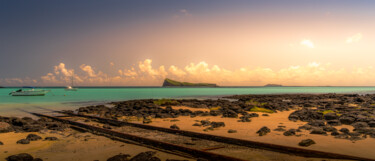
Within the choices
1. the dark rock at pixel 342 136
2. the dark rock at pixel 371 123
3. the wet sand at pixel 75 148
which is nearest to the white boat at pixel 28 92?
the wet sand at pixel 75 148

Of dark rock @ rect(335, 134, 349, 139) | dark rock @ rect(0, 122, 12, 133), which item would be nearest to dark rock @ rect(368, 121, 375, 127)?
dark rock @ rect(335, 134, 349, 139)

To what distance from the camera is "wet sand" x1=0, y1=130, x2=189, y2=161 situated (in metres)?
6.93

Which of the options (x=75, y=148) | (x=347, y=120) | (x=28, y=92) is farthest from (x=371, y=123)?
(x=28, y=92)

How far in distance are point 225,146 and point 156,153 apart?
91.6 inches

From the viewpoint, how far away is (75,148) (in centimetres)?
791

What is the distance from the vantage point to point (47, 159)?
6746 millimetres

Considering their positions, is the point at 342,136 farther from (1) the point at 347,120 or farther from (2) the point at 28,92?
(2) the point at 28,92

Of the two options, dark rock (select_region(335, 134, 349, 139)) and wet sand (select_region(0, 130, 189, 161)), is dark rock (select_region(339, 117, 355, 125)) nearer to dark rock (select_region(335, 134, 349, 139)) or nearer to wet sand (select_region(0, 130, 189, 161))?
dark rock (select_region(335, 134, 349, 139))

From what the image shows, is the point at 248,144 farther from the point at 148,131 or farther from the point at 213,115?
the point at 213,115

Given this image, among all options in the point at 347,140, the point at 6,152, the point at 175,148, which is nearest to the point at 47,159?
the point at 6,152

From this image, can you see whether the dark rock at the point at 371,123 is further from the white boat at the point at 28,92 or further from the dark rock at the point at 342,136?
the white boat at the point at 28,92

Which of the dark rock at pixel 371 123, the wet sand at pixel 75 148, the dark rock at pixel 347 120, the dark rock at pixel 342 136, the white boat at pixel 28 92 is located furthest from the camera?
the white boat at pixel 28 92

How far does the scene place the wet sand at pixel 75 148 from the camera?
693 centimetres

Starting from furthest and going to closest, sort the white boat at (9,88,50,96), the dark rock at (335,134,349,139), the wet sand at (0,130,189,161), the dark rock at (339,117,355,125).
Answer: the white boat at (9,88,50,96) < the dark rock at (339,117,355,125) < the dark rock at (335,134,349,139) < the wet sand at (0,130,189,161)
